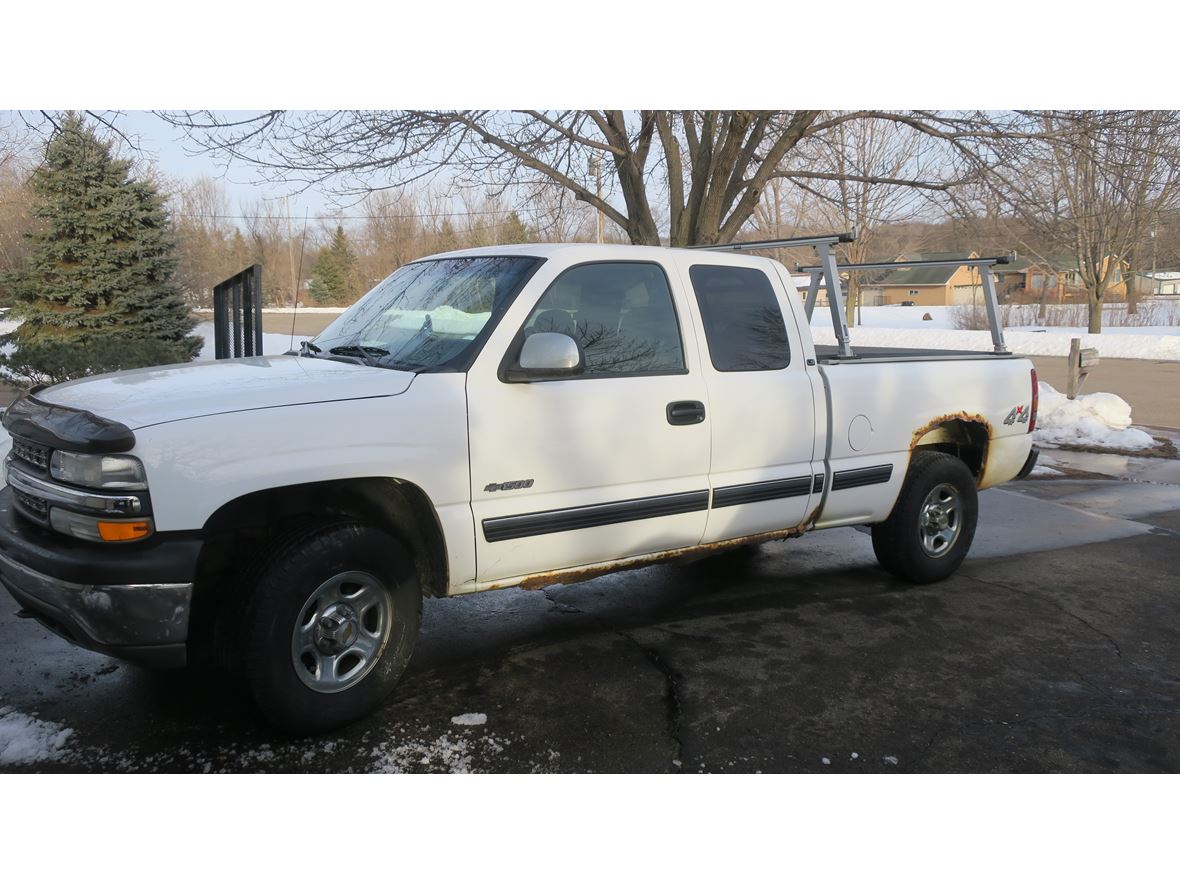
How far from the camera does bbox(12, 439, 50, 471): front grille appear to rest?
3.35 metres

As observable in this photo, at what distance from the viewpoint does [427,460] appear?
12.0 feet

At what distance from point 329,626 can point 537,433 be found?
1.16m

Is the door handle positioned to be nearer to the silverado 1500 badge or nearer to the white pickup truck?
the white pickup truck

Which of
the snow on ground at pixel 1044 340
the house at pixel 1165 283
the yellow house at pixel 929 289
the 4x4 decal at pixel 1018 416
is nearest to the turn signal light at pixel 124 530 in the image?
the 4x4 decal at pixel 1018 416

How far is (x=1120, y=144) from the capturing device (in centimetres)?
1025

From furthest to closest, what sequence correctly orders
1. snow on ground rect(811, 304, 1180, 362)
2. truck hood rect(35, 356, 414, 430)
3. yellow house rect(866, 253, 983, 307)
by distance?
1. yellow house rect(866, 253, 983, 307)
2. snow on ground rect(811, 304, 1180, 362)
3. truck hood rect(35, 356, 414, 430)

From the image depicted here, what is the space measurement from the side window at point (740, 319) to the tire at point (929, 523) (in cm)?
135

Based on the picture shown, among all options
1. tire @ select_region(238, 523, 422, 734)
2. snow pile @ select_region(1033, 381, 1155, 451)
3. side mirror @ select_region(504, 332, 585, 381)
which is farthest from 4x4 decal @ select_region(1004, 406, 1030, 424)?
snow pile @ select_region(1033, 381, 1155, 451)

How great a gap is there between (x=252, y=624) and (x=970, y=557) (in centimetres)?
511

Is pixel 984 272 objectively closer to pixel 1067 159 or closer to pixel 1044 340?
pixel 1067 159

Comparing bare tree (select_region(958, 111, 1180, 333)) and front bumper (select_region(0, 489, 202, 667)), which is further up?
bare tree (select_region(958, 111, 1180, 333))

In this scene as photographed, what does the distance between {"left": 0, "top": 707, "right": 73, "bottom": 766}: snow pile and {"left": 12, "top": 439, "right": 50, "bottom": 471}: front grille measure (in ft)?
3.41

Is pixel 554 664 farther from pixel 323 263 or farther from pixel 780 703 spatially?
pixel 323 263

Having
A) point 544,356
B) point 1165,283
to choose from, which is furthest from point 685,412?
point 1165,283
